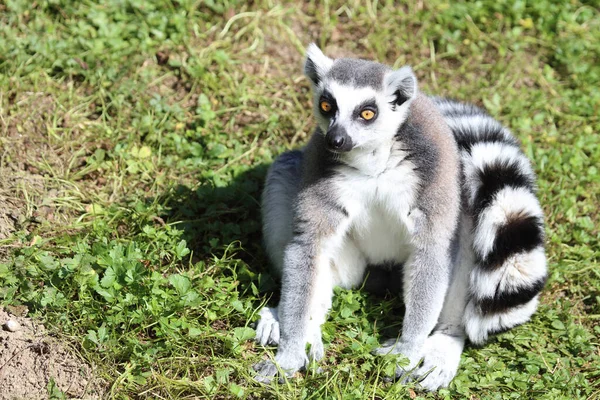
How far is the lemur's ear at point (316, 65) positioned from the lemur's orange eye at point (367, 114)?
35 cm

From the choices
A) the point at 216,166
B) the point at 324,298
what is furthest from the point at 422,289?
the point at 216,166

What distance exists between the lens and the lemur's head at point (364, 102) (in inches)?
144

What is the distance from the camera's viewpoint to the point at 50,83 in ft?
17.1

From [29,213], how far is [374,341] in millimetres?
2164

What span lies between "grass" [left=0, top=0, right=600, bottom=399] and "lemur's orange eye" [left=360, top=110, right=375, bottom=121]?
1.09m

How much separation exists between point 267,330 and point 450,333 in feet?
3.32

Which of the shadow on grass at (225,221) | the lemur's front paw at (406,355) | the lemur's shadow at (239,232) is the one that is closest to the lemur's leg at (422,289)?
the lemur's front paw at (406,355)

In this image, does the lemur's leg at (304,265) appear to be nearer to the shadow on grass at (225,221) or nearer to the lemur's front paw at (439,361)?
the shadow on grass at (225,221)

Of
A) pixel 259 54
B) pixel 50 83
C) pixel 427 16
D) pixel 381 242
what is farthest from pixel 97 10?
pixel 381 242

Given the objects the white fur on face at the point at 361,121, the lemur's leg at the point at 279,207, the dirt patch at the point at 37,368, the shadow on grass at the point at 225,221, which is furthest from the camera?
the shadow on grass at the point at 225,221

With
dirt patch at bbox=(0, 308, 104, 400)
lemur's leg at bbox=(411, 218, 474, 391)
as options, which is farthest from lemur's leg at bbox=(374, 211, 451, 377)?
dirt patch at bbox=(0, 308, 104, 400)

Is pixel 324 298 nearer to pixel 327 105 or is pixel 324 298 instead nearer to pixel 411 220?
pixel 411 220

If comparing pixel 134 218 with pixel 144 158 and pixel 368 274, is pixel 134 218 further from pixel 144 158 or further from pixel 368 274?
pixel 368 274

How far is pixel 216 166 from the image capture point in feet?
16.6
